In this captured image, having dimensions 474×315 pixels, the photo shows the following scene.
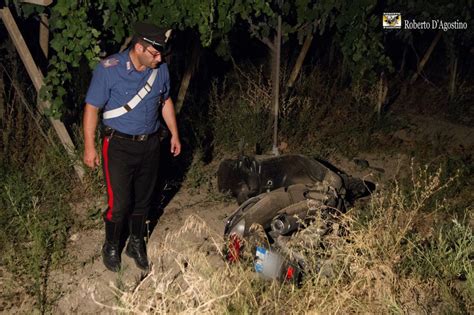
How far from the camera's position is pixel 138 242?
13.4ft

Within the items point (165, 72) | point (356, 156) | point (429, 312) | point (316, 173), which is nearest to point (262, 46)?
point (356, 156)

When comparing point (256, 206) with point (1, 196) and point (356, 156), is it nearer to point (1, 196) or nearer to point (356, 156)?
point (1, 196)

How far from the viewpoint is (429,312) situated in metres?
3.33

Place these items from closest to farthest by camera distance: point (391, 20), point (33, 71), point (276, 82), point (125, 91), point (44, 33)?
point (125, 91) → point (33, 71) → point (44, 33) → point (276, 82) → point (391, 20)

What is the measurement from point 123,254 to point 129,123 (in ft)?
3.94

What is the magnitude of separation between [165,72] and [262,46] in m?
5.81

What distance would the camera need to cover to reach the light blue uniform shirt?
3.42 m

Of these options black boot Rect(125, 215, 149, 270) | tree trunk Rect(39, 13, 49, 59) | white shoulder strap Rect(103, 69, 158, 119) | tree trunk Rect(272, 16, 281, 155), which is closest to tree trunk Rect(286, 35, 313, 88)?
tree trunk Rect(272, 16, 281, 155)

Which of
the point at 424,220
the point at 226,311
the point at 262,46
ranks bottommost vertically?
the point at 424,220

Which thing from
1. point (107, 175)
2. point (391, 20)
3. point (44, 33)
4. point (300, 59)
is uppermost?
point (44, 33)

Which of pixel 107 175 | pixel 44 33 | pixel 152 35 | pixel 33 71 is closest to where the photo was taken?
pixel 152 35

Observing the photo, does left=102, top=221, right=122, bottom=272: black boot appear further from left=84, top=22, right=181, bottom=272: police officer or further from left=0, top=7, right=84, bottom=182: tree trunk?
left=0, top=7, right=84, bottom=182: tree trunk

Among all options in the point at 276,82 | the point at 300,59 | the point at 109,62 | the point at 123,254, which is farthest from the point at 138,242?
the point at 300,59

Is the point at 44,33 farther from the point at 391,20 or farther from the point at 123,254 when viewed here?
the point at 391,20
